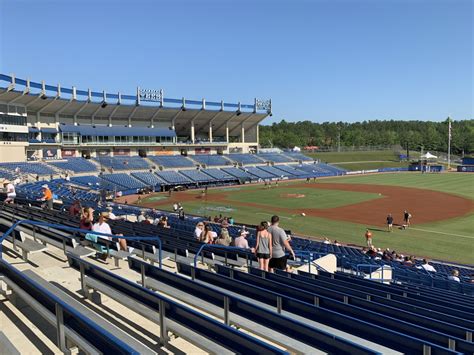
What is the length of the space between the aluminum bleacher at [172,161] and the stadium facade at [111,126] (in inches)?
106

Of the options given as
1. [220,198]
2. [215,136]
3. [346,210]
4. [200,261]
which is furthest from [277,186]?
[200,261]

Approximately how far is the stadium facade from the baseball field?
68.0 ft

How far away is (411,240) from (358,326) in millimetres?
26856

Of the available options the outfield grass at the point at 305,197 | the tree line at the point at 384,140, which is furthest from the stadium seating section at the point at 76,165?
the tree line at the point at 384,140

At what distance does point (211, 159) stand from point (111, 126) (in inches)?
816

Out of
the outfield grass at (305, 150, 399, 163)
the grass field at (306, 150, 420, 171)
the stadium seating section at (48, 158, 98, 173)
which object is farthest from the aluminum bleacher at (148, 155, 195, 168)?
the outfield grass at (305, 150, 399, 163)

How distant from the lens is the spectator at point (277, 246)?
1013cm

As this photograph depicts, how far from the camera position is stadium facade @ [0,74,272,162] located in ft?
190

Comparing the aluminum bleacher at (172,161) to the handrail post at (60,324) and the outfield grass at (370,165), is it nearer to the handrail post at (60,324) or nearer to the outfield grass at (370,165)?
the outfield grass at (370,165)

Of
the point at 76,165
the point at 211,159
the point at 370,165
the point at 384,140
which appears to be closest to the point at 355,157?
the point at 370,165

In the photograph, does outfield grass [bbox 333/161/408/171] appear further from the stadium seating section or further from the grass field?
the stadium seating section

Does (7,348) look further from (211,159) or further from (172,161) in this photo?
(211,159)

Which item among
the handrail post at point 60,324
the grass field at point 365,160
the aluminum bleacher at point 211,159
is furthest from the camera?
the grass field at point 365,160

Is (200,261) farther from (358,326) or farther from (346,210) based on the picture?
(346,210)
